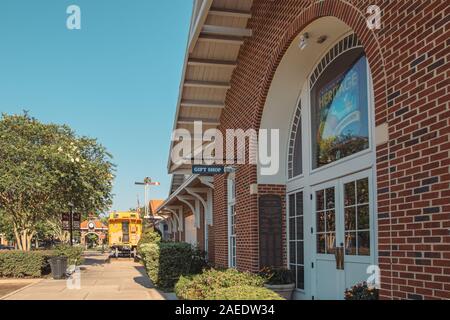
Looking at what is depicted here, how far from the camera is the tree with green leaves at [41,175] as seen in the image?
2272cm

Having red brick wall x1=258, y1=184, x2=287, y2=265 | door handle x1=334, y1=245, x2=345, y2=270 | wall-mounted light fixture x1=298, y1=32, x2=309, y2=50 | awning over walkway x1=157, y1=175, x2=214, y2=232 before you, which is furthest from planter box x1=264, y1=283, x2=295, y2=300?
awning over walkway x1=157, y1=175, x2=214, y2=232

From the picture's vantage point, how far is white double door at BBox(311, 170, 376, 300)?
714 cm

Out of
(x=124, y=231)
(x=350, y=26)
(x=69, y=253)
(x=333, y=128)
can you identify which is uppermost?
(x=350, y=26)

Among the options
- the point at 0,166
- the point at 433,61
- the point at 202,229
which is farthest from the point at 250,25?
the point at 0,166

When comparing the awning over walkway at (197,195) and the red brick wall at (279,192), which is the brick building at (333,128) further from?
the awning over walkway at (197,195)

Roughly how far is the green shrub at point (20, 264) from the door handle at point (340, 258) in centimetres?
1644

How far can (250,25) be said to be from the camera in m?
11.1

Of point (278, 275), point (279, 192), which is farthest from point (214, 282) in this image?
point (279, 192)

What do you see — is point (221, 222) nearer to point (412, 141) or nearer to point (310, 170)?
point (310, 170)

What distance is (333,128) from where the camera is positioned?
8492mm

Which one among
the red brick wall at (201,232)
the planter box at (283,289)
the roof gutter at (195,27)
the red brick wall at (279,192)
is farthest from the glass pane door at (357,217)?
the red brick wall at (201,232)

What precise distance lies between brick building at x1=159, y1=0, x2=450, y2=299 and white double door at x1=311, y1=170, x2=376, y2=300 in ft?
0.09

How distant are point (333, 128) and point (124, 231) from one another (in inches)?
1244

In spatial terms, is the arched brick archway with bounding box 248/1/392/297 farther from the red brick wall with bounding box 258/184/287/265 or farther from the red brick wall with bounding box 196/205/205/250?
the red brick wall with bounding box 196/205/205/250
